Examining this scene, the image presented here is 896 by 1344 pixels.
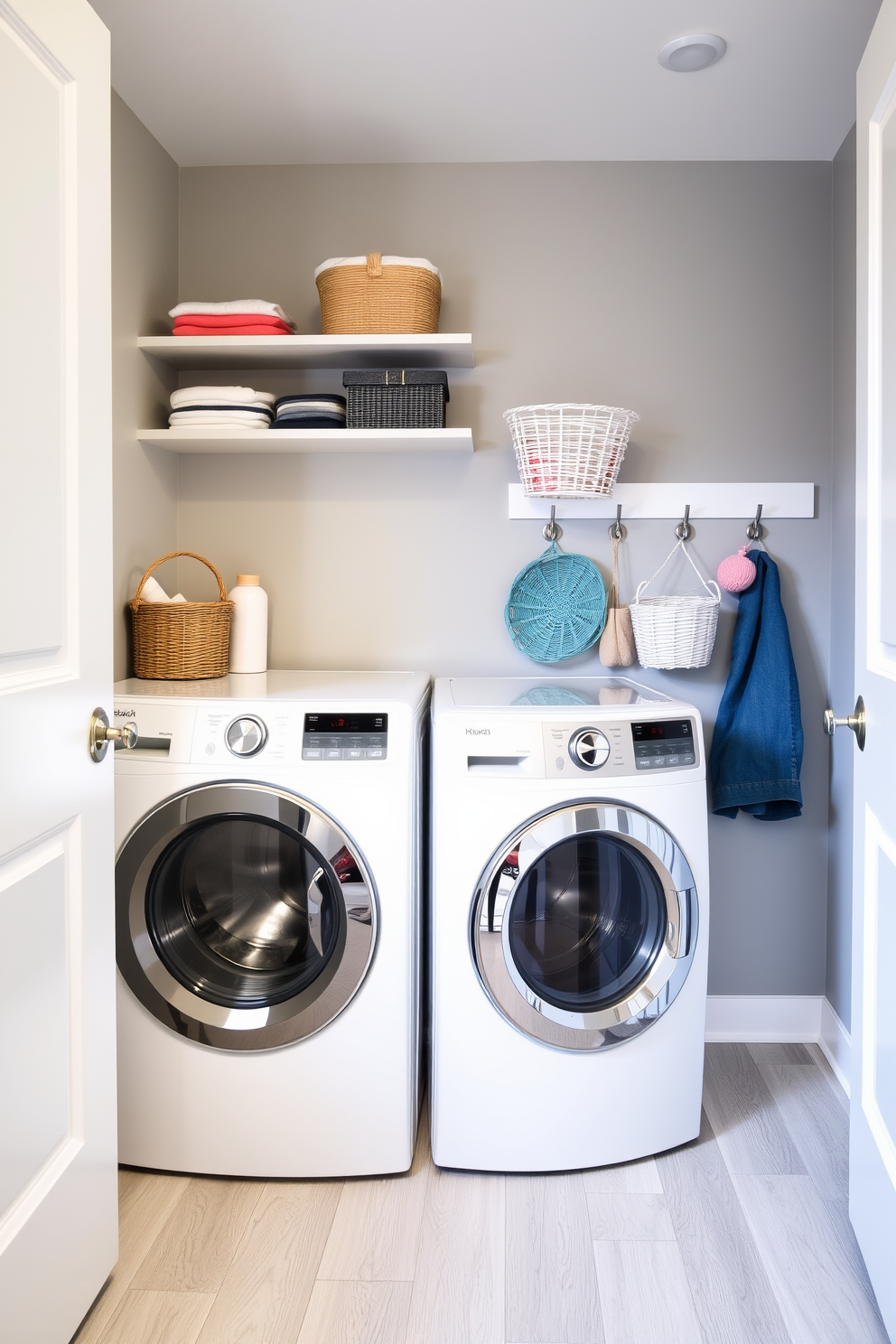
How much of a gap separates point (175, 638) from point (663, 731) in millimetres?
1084

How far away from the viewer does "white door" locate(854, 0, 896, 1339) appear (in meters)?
1.32

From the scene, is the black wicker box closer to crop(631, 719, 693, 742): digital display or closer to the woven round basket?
the woven round basket

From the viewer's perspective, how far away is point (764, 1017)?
240cm

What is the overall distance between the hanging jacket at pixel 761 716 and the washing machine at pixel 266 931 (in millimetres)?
895

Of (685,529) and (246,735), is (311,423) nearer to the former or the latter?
(246,735)

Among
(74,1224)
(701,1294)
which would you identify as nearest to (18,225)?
(74,1224)

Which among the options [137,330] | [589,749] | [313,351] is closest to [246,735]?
[589,749]

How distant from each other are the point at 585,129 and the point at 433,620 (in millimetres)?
1238

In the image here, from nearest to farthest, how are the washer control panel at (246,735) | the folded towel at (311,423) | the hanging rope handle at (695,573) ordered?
the washer control panel at (246,735)
the folded towel at (311,423)
the hanging rope handle at (695,573)

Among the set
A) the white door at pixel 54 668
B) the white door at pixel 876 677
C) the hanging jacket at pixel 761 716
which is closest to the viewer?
the white door at pixel 54 668

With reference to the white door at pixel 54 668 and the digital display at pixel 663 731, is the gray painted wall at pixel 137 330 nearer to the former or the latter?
the white door at pixel 54 668

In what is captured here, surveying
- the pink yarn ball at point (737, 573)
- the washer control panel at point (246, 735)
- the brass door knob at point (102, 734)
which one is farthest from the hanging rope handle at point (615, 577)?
the brass door knob at point (102, 734)

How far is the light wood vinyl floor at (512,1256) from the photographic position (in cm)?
144

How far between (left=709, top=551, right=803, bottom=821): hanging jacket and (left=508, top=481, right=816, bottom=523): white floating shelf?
0.47ft
